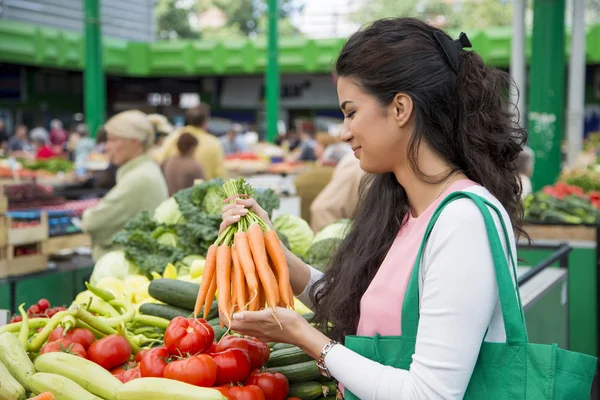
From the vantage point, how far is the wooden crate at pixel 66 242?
6.24 m

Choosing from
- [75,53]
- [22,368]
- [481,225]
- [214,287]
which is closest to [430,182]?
[481,225]

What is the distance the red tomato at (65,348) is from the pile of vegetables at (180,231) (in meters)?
1.41

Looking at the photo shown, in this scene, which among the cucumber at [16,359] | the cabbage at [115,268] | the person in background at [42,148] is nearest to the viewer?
the cucumber at [16,359]

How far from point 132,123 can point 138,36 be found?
103 feet

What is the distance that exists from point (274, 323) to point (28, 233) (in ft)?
14.3

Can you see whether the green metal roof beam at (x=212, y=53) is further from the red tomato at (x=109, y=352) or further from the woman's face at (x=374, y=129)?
the woman's face at (x=374, y=129)

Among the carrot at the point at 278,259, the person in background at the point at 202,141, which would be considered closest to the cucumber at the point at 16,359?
the carrot at the point at 278,259

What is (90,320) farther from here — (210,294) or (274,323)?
(274,323)

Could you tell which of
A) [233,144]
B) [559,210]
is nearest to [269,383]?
[559,210]

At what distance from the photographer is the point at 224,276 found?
2266 mm

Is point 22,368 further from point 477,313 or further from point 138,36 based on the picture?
point 138,36

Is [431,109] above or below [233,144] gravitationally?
above

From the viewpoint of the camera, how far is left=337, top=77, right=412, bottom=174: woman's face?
1.91 metres

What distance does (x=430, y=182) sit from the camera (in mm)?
1962
